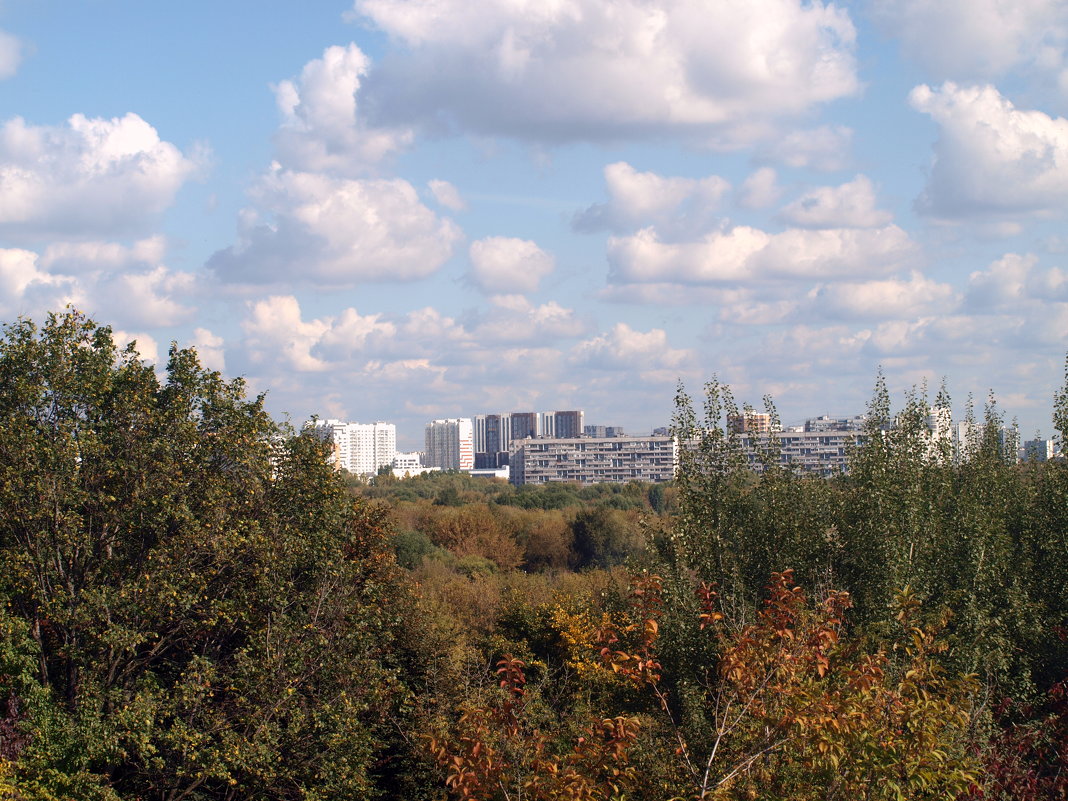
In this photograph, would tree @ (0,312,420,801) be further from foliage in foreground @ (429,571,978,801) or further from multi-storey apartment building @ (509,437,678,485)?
multi-storey apartment building @ (509,437,678,485)

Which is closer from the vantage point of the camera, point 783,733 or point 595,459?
point 783,733

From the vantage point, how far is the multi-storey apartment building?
17100 cm

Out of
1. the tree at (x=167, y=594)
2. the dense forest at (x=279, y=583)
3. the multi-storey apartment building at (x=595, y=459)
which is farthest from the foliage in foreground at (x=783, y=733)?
the multi-storey apartment building at (x=595, y=459)

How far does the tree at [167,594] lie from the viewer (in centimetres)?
1675

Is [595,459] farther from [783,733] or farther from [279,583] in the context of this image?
[783,733]

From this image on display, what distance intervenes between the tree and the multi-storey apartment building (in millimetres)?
147860

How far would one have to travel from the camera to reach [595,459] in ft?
581

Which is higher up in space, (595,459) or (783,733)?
(783,733)

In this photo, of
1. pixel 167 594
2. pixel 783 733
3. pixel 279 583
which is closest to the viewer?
pixel 783 733

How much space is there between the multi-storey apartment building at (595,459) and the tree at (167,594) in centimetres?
14786

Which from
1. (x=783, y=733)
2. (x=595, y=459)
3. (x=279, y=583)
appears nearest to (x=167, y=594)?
(x=279, y=583)

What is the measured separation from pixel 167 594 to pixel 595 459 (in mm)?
160943

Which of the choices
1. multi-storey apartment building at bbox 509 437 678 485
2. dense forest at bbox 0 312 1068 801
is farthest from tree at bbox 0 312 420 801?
multi-storey apartment building at bbox 509 437 678 485

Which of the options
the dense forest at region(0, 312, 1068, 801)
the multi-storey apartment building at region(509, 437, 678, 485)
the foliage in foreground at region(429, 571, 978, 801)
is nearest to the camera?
the foliage in foreground at region(429, 571, 978, 801)
